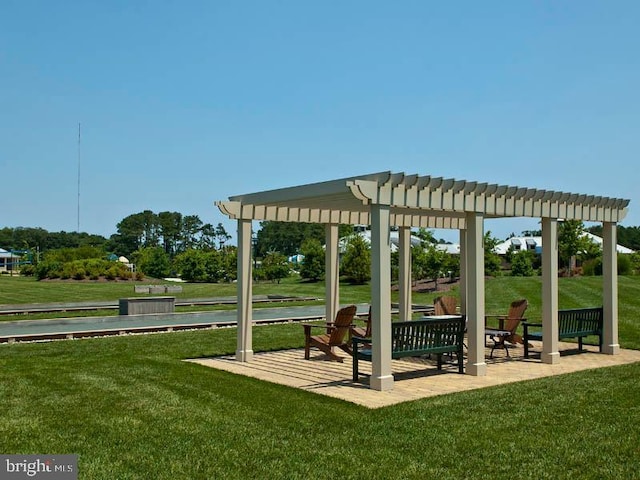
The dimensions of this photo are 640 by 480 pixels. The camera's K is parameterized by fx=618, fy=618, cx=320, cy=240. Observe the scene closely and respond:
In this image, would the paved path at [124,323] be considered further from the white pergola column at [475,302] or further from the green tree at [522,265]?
the green tree at [522,265]

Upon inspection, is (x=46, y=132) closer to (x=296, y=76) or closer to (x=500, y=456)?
(x=296, y=76)

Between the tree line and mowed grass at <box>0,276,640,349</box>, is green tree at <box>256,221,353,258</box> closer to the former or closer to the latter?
the tree line

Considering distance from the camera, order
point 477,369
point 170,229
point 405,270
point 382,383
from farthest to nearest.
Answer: point 170,229 < point 405,270 < point 477,369 < point 382,383

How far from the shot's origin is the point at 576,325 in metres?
11.2

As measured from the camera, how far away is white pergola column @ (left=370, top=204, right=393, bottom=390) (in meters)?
7.91

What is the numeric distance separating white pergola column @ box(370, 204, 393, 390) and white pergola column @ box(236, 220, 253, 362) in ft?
10.7

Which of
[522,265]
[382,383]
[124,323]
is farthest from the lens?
[522,265]

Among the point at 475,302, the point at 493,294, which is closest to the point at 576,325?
the point at 475,302

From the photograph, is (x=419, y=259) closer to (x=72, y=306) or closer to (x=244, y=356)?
(x=72, y=306)

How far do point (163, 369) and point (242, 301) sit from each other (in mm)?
2034

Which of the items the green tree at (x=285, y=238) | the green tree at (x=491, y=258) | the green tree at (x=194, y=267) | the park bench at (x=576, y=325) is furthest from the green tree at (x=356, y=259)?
the green tree at (x=285, y=238)

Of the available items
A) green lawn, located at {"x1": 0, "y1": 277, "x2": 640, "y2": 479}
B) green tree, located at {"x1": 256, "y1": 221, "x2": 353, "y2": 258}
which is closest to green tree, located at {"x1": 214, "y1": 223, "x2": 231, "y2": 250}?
green tree, located at {"x1": 256, "y1": 221, "x2": 353, "y2": 258}

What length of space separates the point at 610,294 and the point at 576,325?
947 mm

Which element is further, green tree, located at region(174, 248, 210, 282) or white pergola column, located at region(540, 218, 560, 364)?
green tree, located at region(174, 248, 210, 282)
